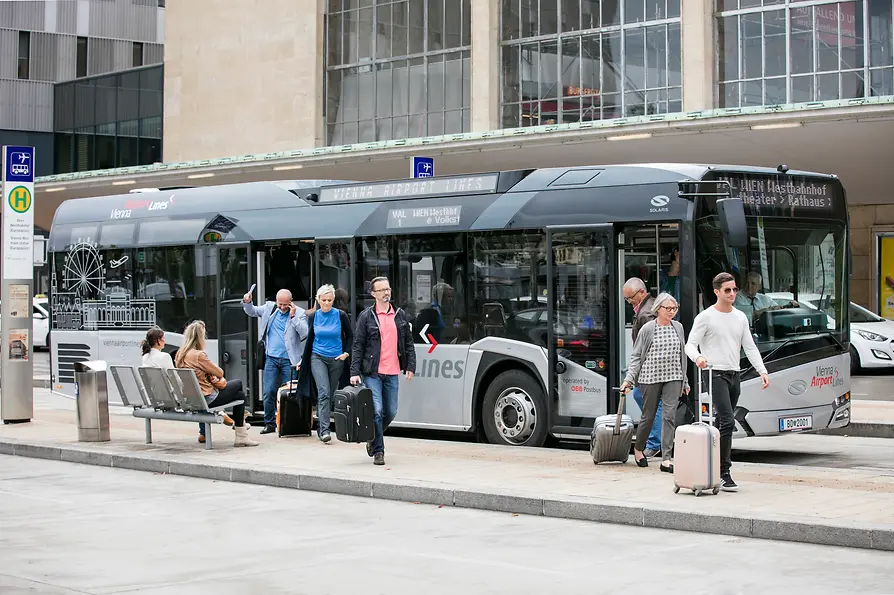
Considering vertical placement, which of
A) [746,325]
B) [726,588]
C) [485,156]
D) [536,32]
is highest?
[536,32]

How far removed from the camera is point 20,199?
17.8 m

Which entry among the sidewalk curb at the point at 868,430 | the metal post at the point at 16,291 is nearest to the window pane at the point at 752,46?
the sidewalk curb at the point at 868,430

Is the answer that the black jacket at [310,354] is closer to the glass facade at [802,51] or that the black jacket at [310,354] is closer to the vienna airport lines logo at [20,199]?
the vienna airport lines logo at [20,199]

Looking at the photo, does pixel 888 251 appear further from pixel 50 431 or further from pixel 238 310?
pixel 50 431

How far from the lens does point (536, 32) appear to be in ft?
112

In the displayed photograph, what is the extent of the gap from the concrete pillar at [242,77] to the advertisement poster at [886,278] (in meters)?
17.3

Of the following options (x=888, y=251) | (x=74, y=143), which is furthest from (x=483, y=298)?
(x=74, y=143)

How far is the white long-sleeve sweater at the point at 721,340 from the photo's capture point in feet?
36.0

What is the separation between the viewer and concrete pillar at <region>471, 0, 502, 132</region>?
34500mm

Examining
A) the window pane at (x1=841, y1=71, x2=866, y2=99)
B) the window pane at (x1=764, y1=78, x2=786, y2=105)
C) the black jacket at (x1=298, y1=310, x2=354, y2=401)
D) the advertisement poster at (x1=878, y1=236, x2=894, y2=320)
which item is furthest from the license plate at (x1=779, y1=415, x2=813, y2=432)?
the advertisement poster at (x1=878, y1=236, x2=894, y2=320)

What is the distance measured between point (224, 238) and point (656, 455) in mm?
7652

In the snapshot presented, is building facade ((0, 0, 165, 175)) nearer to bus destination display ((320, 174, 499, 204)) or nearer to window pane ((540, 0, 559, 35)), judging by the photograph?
window pane ((540, 0, 559, 35))

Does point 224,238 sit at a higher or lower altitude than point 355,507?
higher

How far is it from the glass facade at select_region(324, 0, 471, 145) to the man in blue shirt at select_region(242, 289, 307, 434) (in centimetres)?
2039
